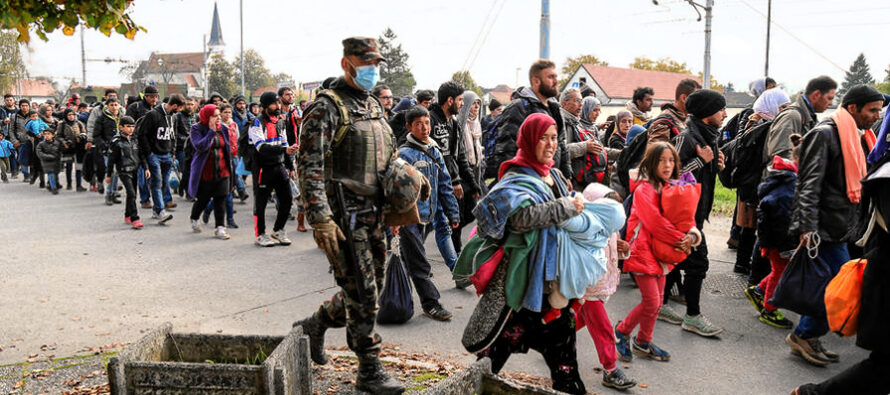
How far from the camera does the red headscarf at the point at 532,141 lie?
12.2 ft

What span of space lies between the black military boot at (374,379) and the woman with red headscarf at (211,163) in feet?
20.5

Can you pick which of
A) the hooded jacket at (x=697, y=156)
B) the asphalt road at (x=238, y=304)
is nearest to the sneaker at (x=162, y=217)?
the asphalt road at (x=238, y=304)

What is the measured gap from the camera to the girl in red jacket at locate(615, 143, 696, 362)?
4.86 m

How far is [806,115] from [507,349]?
13.6ft

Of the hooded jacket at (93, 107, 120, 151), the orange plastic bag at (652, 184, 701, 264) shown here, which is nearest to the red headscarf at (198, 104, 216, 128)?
the hooded jacket at (93, 107, 120, 151)

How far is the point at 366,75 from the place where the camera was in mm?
4109

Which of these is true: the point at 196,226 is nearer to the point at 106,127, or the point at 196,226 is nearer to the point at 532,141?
the point at 106,127

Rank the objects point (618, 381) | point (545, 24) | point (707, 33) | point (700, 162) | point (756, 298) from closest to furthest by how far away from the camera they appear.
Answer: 1. point (618, 381)
2. point (700, 162)
3. point (756, 298)
4. point (545, 24)
5. point (707, 33)

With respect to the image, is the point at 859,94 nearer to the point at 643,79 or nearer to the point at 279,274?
the point at 279,274

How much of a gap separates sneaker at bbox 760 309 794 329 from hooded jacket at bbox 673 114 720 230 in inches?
36.4

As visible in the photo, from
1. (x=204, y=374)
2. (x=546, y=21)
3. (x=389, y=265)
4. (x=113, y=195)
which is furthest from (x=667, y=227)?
(x=113, y=195)

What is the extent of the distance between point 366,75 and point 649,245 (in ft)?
7.77

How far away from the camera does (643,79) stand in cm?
8050

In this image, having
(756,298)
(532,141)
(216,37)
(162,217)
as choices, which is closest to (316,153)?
(532,141)
